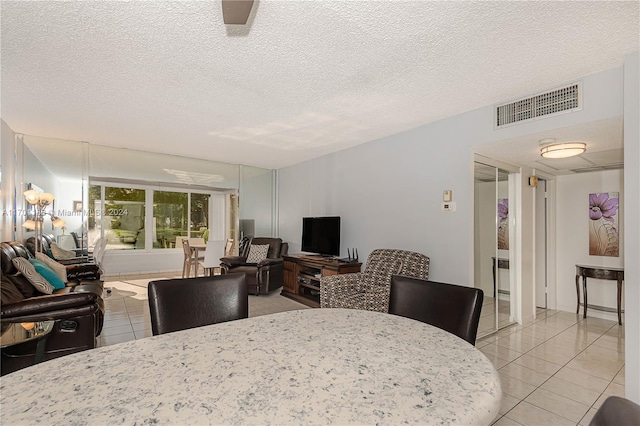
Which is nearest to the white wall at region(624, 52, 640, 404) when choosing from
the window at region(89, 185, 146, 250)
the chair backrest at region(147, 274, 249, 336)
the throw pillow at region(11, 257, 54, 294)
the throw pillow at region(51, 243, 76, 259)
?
the chair backrest at region(147, 274, 249, 336)

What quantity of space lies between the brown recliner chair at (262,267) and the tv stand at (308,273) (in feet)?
0.77

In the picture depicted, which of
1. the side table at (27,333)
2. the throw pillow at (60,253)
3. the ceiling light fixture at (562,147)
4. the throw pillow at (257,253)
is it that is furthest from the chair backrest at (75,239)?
the ceiling light fixture at (562,147)

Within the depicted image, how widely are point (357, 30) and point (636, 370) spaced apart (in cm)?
291

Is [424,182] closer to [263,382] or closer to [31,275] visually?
[263,382]

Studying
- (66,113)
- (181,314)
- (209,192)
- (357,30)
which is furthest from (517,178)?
(209,192)

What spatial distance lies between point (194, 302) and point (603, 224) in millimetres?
5522

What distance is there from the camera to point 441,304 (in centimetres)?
153

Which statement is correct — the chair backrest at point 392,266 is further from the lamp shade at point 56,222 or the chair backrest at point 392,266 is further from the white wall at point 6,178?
the lamp shade at point 56,222

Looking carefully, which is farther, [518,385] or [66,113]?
[66,113]

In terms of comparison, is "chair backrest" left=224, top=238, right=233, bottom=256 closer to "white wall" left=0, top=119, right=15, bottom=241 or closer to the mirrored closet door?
"white wall" left=0, top=119, right=15, bottom=241

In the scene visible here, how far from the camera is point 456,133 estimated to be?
3443 millimetres

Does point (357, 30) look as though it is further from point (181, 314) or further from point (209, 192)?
point (209, 192)

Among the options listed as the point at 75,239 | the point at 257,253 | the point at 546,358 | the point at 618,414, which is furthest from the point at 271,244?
the point at 618,414

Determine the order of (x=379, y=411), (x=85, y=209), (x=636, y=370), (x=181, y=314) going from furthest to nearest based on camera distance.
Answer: (x=85, y=209), (x=636, y=370), (x=181, y=314), (x=379, y=411)
